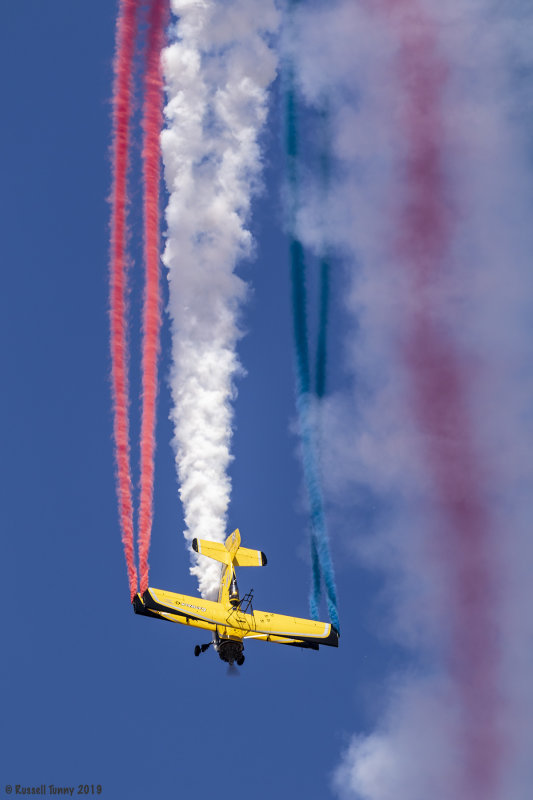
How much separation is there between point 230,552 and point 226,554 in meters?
0.16

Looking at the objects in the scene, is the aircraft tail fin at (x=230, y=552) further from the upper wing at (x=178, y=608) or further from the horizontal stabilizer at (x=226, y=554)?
the upper wing at (x=178, y=608)

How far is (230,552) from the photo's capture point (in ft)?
143

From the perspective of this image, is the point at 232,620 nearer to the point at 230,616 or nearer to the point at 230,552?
the point at 230,616

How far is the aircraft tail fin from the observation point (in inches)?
1706

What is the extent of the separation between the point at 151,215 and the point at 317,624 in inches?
596

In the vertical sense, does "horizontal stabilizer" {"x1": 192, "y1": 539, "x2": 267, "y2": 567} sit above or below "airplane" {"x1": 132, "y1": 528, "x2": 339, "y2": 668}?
above

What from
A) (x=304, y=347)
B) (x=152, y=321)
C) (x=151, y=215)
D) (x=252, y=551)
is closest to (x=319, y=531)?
(x=252, y=551)

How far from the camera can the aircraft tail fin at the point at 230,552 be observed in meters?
43.3

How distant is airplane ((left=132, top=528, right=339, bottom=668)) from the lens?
41.4 meters

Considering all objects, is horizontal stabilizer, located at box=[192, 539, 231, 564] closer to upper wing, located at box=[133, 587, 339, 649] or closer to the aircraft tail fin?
the aircraft tail fin

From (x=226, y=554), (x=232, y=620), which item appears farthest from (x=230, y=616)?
(x=226, y=554)

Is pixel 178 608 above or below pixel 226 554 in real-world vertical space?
below

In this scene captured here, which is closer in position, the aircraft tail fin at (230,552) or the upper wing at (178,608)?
the upper wing at (178,608)

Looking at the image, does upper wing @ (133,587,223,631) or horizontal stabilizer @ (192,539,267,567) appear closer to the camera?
upper wing @ (133,587,223,631)
